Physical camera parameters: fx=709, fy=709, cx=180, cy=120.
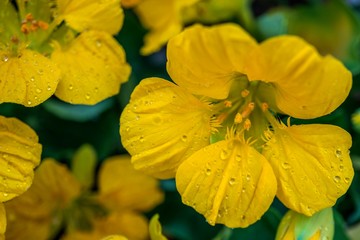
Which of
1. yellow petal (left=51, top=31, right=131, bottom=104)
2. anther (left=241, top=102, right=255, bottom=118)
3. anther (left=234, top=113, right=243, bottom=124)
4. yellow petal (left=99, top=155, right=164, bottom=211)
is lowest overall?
yellow petal (left=99, top=155, right=164, bottom=211)

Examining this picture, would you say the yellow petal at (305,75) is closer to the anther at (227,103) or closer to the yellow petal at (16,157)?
the anther at (227,103)

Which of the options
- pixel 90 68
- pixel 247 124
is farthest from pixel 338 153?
pixel 90 68

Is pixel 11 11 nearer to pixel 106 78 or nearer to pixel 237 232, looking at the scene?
pixel 106 78

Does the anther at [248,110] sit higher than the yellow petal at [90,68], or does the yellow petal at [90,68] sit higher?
the yellow petal at [90,68]

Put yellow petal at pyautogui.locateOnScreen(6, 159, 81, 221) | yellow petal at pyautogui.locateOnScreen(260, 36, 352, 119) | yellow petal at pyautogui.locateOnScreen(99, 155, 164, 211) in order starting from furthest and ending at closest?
yellow petal at pyautogui.locateOnScreen(99, 155, 164, 211), yellow petal at pyautogui.locateOnScreen(6, 159, 81, 221), yellow petal at pyautogui.locateOnScreen(260, 36, 352, 119)

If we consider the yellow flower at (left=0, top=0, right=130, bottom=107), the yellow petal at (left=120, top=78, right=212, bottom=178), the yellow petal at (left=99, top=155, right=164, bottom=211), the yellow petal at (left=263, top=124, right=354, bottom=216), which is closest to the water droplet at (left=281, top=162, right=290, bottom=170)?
the yellow petal at (left=263, top=124, right=354, bottom=216)

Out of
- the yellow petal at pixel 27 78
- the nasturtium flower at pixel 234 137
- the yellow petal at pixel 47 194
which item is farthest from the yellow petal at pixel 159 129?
the yellow petal at pixel 47 194

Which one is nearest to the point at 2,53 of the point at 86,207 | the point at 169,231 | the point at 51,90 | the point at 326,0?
the point at 51,90

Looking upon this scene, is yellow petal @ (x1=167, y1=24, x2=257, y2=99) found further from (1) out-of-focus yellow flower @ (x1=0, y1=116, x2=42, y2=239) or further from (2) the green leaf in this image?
(2) the green leaf
